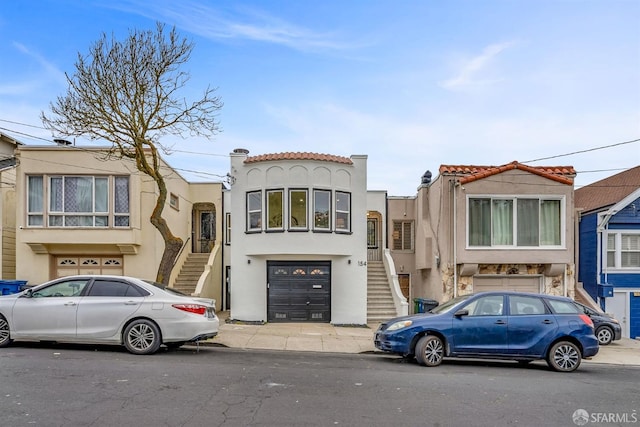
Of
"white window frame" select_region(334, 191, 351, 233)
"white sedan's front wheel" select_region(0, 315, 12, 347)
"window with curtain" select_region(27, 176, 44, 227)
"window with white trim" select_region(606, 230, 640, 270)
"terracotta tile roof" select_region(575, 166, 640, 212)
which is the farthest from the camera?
"terracotta tile roof" select_region(575, 166, 640, 212)

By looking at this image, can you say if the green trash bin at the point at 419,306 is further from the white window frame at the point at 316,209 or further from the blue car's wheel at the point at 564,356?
the blue car's wheel at the point at 564,356

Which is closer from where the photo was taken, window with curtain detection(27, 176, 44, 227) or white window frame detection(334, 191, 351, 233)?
window with curtain detection(27, 176, 44, 227)

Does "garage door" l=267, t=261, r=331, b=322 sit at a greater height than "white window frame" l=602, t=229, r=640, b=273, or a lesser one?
lesser

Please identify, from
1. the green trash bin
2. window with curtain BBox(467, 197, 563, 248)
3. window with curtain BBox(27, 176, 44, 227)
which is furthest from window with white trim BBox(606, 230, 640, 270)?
window with curtain BBox(27, 176, 44, 227)

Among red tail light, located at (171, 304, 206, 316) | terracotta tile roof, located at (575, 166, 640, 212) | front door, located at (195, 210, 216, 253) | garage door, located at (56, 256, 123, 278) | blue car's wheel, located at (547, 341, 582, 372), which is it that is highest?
terracotta tile roof, located at (575, 166, 640, 212)

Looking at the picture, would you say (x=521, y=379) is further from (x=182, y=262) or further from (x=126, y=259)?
(x=182, y=262)

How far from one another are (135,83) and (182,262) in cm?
921

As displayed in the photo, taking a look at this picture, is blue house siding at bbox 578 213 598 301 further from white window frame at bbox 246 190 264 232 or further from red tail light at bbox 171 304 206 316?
red tail light at bbox 171 304 206 316

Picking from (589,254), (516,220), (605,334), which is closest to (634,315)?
(589,254)

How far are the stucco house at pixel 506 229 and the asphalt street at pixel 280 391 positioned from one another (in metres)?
7.26

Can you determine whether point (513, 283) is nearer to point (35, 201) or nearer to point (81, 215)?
point (81, 215)

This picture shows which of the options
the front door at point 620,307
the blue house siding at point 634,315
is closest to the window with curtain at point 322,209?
the front door at point 620,307

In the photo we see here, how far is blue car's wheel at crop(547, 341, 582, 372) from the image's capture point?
379 inches

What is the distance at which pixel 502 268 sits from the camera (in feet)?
57.2
